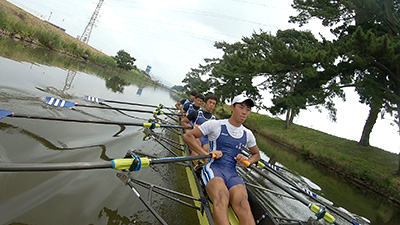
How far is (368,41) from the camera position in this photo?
27.1 ft

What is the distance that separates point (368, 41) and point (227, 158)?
871 centimetres

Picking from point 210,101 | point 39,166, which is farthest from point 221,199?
point 210,101

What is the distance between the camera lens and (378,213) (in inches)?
267

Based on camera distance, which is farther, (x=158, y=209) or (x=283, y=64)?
(x=283, y=64)

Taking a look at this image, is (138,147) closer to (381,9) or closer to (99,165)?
(99,165)

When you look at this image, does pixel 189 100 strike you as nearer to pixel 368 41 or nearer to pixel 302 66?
pixel 302 66

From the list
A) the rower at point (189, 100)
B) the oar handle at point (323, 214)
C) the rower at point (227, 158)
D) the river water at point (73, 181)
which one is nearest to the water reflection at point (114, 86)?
the rower at point (189, 100)

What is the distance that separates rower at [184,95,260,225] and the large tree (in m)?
7.93

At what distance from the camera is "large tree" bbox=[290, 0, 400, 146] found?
8.49 m

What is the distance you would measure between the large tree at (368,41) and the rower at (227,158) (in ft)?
26.0

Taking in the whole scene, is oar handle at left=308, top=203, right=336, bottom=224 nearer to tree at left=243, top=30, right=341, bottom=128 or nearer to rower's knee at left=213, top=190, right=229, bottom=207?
rower's knee at left=213, top=190, right=229, bottom=207

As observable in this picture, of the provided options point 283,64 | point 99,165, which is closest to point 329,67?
point 283,64

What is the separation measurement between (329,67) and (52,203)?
1147 cm

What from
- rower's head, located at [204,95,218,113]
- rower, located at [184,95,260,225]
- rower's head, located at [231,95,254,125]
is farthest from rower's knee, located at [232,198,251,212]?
rower's head, located at [204,95,218,113]
